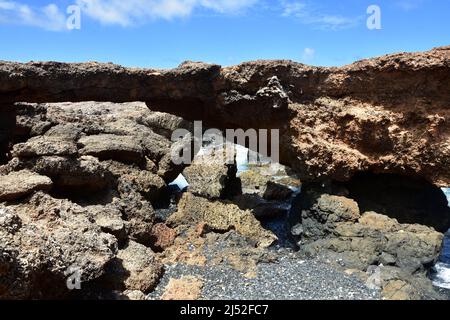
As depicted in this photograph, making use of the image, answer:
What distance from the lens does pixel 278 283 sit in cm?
860

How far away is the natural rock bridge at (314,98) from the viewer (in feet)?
33.1

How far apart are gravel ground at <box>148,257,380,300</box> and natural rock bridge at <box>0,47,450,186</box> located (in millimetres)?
3187

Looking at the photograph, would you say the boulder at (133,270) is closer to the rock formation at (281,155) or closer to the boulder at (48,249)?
the rock formation at (281,155)

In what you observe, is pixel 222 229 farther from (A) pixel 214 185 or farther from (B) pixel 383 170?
(B) pixel 383 170

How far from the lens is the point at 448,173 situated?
10172 mm

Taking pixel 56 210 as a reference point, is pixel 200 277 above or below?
below

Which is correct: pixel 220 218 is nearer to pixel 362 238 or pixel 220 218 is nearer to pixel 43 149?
pixel 362 238

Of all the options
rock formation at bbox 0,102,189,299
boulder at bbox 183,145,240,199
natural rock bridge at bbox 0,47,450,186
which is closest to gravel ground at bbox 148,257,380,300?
rock formation at bbox 0,102,189,299

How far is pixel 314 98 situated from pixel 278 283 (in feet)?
16.8

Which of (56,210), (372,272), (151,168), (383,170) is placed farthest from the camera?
(151,168)

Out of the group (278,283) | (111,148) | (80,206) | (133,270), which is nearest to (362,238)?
(278,283)

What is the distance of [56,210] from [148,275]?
2.29 metres
